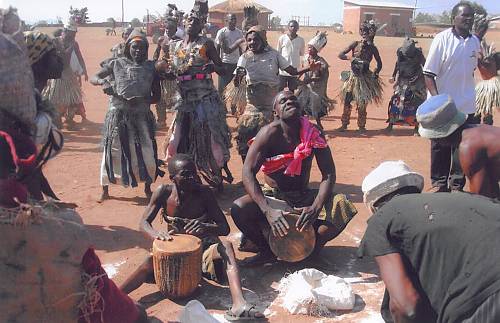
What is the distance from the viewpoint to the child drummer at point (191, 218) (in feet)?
13.4

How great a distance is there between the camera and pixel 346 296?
Answer: 3.88m

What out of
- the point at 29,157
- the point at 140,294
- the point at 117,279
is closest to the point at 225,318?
the point at 140,294

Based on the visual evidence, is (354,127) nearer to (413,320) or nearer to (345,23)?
(413,320)

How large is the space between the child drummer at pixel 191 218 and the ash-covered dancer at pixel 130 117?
175 cm

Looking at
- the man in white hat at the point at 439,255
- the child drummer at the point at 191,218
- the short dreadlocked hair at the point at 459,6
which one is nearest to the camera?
the man in white hat at the point at 439,255

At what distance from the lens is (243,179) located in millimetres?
4566

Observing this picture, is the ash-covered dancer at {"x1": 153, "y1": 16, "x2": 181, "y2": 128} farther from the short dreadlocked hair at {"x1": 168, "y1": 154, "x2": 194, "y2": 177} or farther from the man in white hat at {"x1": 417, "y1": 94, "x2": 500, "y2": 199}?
the man in white hat at {"x1": 417, "y1": 94, "x2": 500, "y2": 199}

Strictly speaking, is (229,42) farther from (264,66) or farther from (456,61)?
(456,61)

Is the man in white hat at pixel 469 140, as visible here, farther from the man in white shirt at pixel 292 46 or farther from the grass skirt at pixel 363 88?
the man in white shirt at pixel 292 46

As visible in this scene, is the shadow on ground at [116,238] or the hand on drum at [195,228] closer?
the hand on drum at [195,228]

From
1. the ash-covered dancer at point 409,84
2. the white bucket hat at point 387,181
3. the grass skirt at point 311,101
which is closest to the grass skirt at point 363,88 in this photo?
the ash-covered dancer at point 409,84

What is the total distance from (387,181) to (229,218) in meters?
3.07

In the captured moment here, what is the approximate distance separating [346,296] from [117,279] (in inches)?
70.5

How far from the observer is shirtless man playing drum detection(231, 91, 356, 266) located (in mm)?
4520
